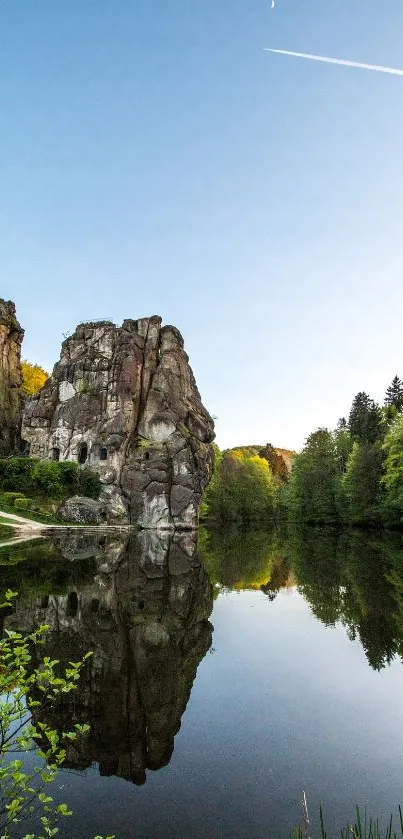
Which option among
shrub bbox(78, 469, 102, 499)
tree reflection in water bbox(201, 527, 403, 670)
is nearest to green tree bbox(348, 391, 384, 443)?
tree reflection in water bbox(201, 527, 403, 670)

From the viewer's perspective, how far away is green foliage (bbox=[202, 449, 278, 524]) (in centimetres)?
8794

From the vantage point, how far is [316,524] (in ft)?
263

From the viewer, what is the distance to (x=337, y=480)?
6938cm

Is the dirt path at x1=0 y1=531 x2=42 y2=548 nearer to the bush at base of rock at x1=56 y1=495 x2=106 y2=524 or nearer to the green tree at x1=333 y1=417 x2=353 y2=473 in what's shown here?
the bush at base of rock at x1=56 y1=495 x2=106 y2=524

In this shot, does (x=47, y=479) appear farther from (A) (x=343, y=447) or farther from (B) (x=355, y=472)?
(A) (x=343, y=447)

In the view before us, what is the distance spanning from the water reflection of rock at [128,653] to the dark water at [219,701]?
0.11 feet

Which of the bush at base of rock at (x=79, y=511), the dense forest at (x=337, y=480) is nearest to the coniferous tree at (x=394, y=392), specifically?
the dense forest at (x=337, y=480)

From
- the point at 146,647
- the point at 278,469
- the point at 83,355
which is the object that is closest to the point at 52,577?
the point at 146,647

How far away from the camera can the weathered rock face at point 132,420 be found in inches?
2051

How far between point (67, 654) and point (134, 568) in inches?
508

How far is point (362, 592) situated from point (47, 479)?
1484 inches

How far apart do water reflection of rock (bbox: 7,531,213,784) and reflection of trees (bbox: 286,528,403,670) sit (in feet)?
13.4

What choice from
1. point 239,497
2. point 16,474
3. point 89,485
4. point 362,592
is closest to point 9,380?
point 16,474

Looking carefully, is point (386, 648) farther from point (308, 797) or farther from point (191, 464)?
point (191, 464)
